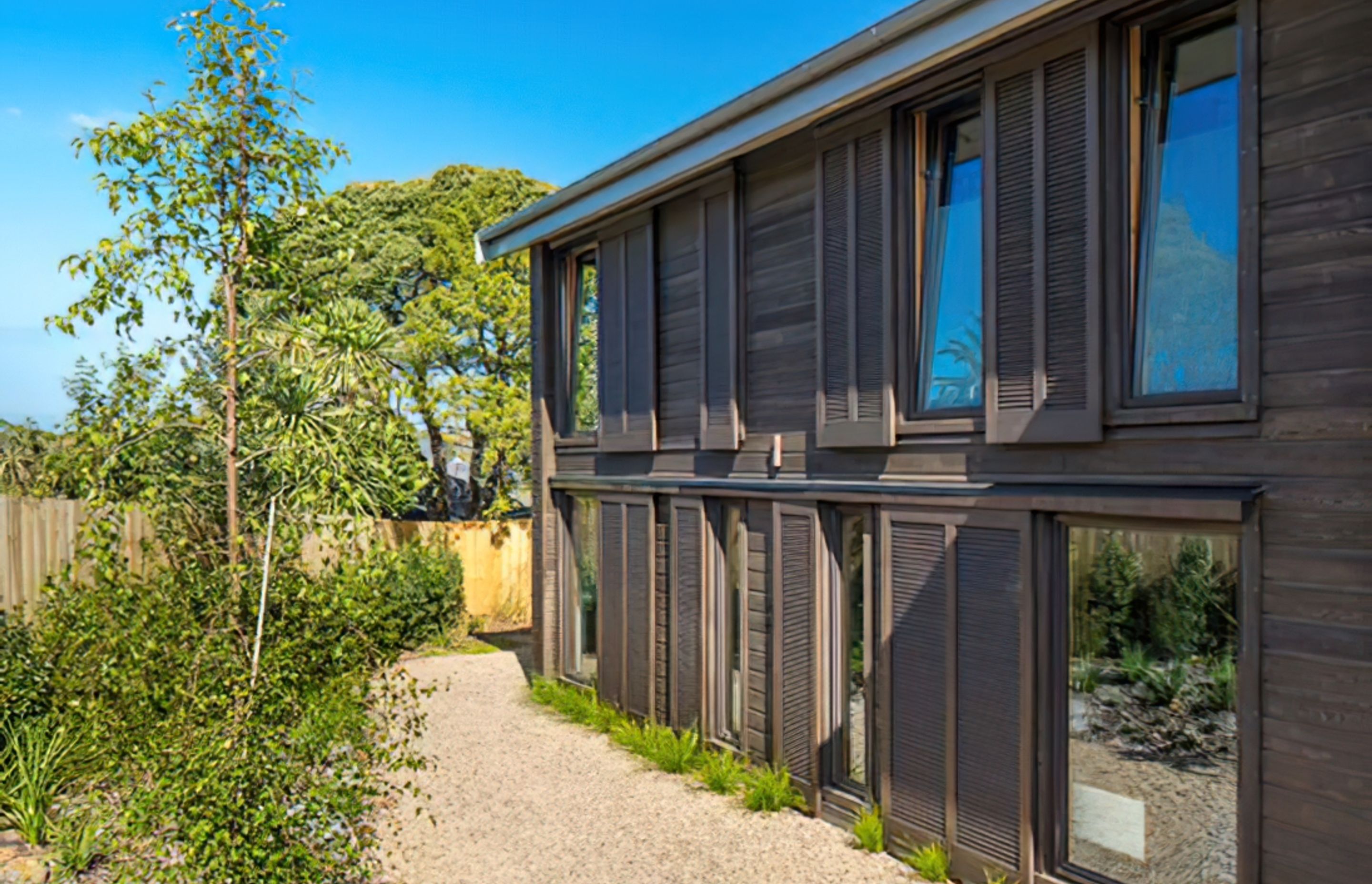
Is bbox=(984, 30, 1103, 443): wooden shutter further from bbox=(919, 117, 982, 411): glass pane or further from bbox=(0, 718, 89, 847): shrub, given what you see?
bbox=(0, 718, 89, 847): shrub

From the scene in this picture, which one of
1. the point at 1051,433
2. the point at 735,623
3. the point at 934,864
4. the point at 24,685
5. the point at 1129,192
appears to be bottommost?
the point at 934,864

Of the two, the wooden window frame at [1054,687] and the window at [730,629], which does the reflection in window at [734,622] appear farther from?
the wooden window frame at [1054,687]

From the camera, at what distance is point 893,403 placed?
6.00 meters

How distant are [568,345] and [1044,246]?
6.34 meters

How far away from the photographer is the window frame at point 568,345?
33.6ft

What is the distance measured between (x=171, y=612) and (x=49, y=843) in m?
2.26

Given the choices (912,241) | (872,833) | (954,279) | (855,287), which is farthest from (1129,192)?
(872,833)

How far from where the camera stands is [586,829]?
21.7 ft

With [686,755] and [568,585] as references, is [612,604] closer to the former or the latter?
[568,585]

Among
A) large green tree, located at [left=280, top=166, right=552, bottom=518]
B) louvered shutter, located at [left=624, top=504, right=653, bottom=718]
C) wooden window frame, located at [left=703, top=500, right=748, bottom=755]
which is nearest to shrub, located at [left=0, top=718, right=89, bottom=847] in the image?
louvered shutter, located at [left=624, top=504, right=653, bottom=718]

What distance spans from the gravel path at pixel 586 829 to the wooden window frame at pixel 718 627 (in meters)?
0.56

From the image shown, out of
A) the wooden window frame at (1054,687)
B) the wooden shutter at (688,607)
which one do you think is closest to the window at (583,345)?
the wooden shutter at (688,607)

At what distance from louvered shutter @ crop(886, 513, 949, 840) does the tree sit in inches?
151

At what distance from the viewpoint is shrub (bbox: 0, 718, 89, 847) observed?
5969 mm
